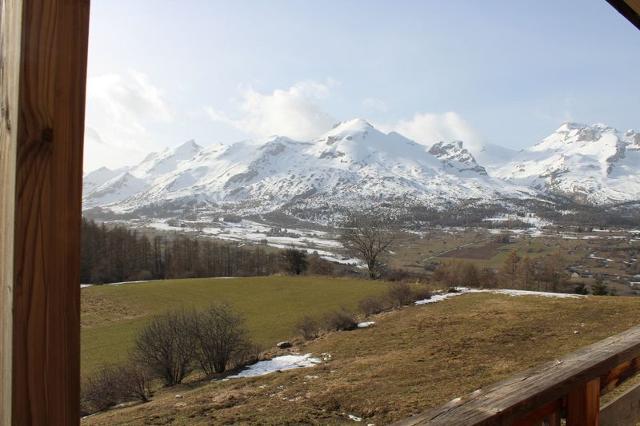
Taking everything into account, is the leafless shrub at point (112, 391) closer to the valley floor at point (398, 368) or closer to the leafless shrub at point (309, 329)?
the valley floor at point (398, 368)

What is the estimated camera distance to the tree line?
49603 mm

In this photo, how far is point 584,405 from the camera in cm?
183

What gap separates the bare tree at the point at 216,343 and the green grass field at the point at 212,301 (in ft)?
12.2

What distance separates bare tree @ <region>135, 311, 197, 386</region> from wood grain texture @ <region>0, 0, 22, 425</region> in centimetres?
1738

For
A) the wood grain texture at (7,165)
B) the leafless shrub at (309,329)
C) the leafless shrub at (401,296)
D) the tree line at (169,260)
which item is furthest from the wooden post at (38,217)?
the tree line at (169,260)

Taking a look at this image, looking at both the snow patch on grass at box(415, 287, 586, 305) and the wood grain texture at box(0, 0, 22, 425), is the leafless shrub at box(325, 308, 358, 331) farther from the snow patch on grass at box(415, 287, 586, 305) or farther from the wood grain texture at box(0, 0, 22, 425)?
the wood grain texture at box(0, 0, 22, 425)

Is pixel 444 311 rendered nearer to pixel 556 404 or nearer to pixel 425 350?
pixel 425 350

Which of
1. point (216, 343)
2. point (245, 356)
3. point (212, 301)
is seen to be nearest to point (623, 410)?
point (216, 343)

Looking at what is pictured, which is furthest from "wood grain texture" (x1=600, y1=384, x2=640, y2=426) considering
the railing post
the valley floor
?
the valley floor

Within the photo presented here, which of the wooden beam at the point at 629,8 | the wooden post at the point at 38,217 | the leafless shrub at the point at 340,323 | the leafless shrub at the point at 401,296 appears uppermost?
the wooden beam at the point at 629,8

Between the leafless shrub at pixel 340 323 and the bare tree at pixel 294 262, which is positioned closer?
A: the leafless shrub at pixel 340 323

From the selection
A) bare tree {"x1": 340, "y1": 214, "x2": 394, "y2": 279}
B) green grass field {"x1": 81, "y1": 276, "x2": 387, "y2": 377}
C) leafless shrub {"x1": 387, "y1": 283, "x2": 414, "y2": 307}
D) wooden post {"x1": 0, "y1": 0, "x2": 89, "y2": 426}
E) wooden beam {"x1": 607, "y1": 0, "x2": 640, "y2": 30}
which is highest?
wooden beam {"x1": 607, "y1": 0, "x2": 640, "y2": 30}

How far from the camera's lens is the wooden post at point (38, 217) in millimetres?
713

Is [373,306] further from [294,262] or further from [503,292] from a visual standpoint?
[294,262]
